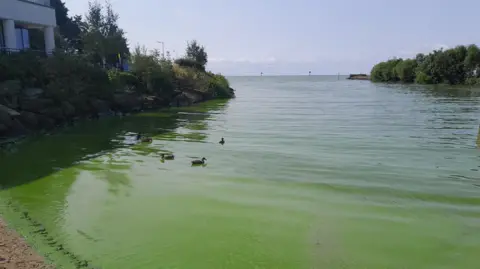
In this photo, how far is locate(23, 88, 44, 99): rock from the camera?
82.7 feet

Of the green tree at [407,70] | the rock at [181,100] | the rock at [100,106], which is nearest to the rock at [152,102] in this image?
the rock at [181,100]

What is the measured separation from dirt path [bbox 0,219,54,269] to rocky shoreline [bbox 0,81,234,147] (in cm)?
1342

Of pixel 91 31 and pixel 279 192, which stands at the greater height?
pixel 91 31

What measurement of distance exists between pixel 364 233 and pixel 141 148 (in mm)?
12611

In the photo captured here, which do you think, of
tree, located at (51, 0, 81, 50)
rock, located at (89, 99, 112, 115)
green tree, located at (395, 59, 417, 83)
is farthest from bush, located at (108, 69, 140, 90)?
green tree, located at (395, 59, 417, 83)

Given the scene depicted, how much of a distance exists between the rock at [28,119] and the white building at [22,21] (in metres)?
8.40

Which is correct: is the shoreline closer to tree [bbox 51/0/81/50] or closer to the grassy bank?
the grassy bank

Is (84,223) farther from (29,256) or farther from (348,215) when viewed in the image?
(348,215)

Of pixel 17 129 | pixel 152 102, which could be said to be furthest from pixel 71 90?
pixel 152 102

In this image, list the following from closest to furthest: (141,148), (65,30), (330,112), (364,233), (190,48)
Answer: (364,233) < (141,148) < (330,112) < (65,30) < (190,48)

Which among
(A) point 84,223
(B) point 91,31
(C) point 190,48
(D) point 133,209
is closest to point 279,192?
(D) point 133,209

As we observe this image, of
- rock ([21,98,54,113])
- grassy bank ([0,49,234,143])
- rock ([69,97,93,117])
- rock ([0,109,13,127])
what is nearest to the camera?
rock ([0,109,13,127])

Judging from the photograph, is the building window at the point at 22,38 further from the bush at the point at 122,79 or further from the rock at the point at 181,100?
the rock at the point at 181,100

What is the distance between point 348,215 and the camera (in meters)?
10.3
